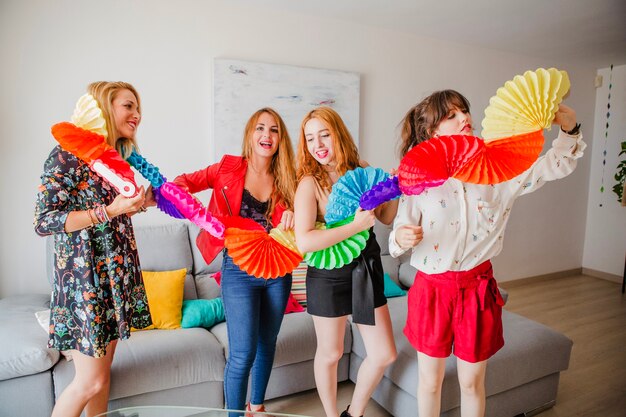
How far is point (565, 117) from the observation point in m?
1.24

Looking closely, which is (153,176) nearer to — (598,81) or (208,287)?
(208,287)

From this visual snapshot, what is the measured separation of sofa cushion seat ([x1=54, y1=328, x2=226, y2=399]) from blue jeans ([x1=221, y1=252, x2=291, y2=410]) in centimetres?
31

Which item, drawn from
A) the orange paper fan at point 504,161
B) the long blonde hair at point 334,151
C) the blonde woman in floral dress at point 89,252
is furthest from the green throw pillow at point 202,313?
the orange paper fan at point 504,161

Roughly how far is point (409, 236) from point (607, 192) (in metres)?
4.67

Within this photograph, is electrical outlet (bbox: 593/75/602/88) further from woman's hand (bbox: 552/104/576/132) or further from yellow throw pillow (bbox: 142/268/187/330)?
yellow throw pillow (bbox: 142/268/187/330)

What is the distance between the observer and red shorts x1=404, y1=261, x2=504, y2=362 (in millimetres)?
1362

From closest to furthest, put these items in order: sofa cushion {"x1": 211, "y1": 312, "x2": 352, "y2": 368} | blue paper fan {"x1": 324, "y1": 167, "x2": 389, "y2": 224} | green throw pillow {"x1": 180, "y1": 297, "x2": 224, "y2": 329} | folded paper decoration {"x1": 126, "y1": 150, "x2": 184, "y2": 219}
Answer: blue paper fan {"x1": 324, "y1": 167, "x2": 389, "y2": 224} < folded paper decoration {"x1": 126, "y1": 150, "x2": 184, "y2": 219} < sofa cushion {"x1": 211, "y1": 312, "x2": 352, "y2": 368} < green throw pillow {"x1": 180, "y1": 297, "x2": 224, "y2": 329}

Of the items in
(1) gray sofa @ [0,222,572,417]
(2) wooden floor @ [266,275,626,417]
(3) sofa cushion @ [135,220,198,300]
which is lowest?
(2) wooden floor @ [266,275,626,417]

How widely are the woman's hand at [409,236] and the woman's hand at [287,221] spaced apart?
46cm

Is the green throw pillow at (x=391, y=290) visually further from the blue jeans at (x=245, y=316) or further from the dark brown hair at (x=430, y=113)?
the dark brown hair at (x=430, y=113)

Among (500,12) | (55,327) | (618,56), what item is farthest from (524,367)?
(618,56)

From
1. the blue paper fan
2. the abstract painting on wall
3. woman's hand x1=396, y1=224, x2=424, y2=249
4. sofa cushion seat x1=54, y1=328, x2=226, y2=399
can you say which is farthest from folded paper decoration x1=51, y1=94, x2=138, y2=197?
the abstract painting on wall

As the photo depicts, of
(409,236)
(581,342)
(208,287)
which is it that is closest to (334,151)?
(409,236)

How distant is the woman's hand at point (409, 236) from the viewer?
1275 millimetres
